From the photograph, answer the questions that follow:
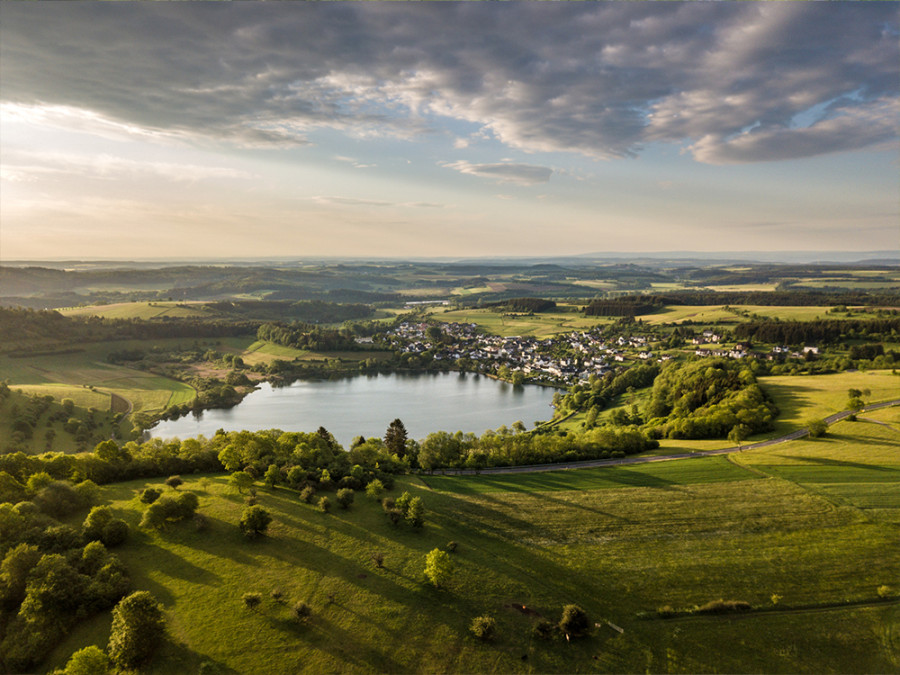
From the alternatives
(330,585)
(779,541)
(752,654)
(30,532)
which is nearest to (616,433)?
(779,541)

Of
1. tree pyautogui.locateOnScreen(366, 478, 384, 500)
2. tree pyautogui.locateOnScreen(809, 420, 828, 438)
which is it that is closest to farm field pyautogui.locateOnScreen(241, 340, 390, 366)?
tree pyautogui.locateOnScreen(366, 478, 384, 500)

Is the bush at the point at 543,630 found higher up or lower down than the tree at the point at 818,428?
lower down

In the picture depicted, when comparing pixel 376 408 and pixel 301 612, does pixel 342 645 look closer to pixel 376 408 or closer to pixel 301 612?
pixel 301 612

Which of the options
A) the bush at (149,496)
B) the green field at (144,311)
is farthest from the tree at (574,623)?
the green field at (144,311)

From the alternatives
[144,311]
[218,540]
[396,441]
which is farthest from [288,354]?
[218,540]

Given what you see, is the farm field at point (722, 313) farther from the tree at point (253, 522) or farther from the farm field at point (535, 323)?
the tree at point (253, 522)

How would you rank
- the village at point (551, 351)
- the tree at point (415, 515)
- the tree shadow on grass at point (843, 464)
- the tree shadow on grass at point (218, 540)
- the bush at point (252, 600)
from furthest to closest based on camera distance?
the village at point (551, 351) < the tree shadow on grass at point (843, 464) < the tree at point (415, 515) < the tree shadow on grass at point (218, 540) < the bush at point (252, 600)

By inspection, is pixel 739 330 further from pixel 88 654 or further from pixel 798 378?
pixel 88 654
